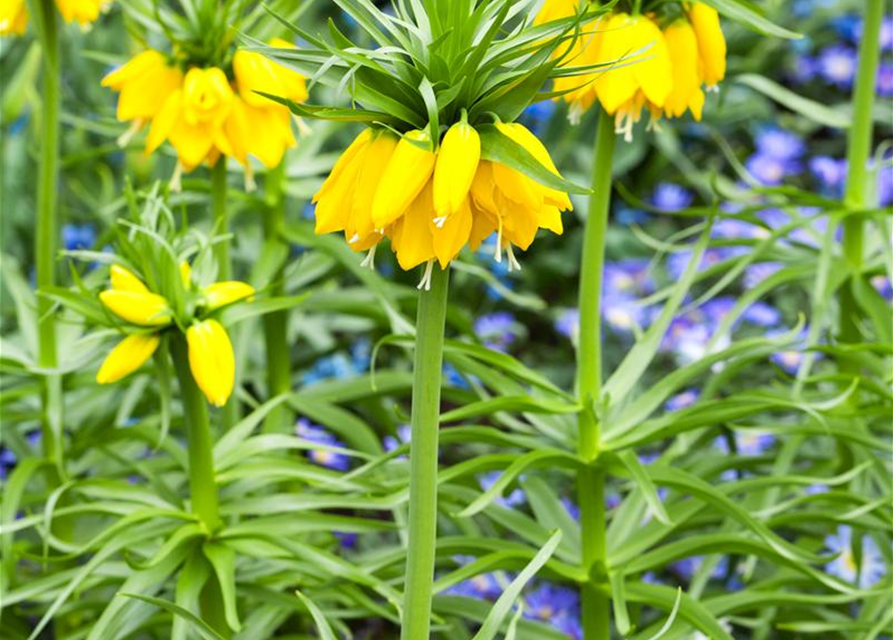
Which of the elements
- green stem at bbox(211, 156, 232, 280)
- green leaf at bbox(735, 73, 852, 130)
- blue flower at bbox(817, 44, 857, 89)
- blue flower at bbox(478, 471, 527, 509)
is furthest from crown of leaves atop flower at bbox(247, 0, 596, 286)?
blue flower at bbox(817, 44, 857, 89)

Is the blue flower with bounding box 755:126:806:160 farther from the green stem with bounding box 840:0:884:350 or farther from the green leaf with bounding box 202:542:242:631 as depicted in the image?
the green leaf with bounding box 202:542:242:631

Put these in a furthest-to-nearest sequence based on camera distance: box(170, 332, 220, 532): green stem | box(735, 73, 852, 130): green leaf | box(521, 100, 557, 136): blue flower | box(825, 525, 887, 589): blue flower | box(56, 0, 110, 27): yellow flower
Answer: box(521, 100, 557, 136): blue flower
box(825, 525, 887, 589): blue flower
box(735, 73, 852, 130): green leaf
box(56, 0, 110, 27): yellow flower
box(170, 332, 220, 532): green stem

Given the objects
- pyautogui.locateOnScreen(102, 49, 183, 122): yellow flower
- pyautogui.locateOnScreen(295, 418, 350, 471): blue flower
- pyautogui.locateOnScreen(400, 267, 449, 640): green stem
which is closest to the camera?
pyautogui.locateOnScreen(400, 267, 449, 640): green stem

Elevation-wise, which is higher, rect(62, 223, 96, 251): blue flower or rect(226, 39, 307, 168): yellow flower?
rect(62, 223, 96, 251): blue flower

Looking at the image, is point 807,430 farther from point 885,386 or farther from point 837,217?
point 837,217

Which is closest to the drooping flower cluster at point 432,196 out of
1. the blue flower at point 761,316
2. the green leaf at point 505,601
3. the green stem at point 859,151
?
the green leaf at point 505,601

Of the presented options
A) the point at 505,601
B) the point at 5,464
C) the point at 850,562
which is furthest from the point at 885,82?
the point at 505,601
